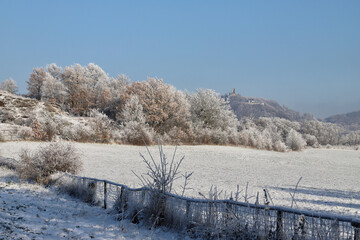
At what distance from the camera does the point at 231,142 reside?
3416cm

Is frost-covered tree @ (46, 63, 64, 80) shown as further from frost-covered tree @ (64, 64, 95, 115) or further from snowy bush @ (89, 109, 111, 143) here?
snowy bush @ (89, 109, 111, 143)

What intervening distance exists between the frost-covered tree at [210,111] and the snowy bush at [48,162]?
2639 cm

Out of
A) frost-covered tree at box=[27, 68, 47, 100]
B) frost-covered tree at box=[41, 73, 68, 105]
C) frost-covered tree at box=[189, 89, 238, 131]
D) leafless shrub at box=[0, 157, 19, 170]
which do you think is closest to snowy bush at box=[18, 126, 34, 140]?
leafless shrub at box=[0, 157, 19, 170]

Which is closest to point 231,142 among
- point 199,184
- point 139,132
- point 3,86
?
point 139,132

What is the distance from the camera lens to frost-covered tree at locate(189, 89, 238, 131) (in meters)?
36.3

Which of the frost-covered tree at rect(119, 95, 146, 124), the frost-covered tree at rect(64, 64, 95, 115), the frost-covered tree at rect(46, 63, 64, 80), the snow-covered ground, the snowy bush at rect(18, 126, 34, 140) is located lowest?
the snow-covered ground

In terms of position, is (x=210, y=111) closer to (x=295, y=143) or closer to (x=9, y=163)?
(x=295, y=143)

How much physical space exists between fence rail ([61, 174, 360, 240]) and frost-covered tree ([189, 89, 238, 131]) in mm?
30367

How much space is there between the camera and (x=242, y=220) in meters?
4.19

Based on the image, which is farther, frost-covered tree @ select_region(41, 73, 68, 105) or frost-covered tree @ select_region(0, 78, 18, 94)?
frost-covered tree @ select_region(0, 78, 18, 94)

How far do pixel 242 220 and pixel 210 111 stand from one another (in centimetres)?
3273

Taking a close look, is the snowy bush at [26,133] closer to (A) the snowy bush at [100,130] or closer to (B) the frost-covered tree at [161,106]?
(A) the snowy bush at [100,130]

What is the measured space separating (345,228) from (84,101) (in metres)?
37.6

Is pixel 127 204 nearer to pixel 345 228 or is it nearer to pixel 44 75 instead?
pixel 345 228
